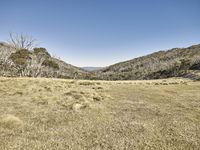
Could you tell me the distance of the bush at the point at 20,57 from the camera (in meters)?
53.6

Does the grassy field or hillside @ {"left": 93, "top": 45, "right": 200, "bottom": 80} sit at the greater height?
hillside @ {"left": 93, "top": 45, "right": 200, "bottom": 80}

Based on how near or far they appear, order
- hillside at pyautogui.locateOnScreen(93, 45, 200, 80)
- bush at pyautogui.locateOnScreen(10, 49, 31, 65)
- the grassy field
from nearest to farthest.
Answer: the grassy field < bush at pyautogui.locateOnScreen(10, 49, 31, 65) < hillside at pyautogui.locateOnScreen(93, 45, 200, 80)

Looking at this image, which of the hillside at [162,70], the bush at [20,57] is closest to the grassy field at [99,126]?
the bush at [20,57]

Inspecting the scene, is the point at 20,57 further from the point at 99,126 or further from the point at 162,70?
the point at 162,70

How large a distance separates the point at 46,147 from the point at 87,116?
4.62m

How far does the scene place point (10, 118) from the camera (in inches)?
432

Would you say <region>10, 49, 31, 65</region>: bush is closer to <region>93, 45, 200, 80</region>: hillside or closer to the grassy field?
<region>93, 45, 200, 80</region>: hillside

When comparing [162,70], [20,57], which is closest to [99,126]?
[20,57]

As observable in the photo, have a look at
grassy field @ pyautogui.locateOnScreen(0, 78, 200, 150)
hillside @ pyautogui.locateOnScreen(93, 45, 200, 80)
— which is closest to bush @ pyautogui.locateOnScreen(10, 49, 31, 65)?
hillside @ pyautogui.locateOnScreen(93, 45, 200, 80)

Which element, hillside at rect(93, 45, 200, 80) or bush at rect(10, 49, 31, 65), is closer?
bush at rect(10, 49, 31, 65)

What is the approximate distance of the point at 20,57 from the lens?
55719 mm

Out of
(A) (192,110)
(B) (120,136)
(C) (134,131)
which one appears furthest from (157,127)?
(A) (192,110)

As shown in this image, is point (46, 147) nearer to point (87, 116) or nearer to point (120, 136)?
point (120, 136)

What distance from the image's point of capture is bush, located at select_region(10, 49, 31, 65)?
5359 cm
